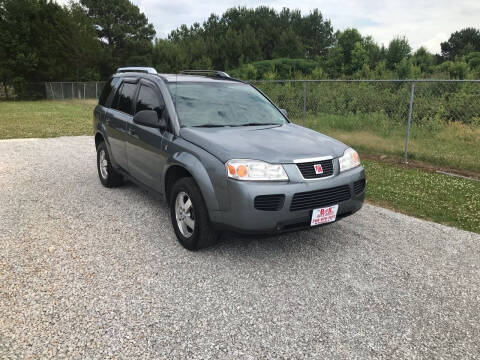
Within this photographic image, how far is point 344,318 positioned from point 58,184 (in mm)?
5479

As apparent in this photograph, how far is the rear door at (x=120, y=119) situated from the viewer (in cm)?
523

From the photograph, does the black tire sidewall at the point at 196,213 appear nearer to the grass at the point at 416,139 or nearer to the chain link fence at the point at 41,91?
the grass at the point at 416,139

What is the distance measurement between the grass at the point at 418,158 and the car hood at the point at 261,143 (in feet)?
7.45

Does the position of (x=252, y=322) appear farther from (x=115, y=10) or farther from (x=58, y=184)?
(x=115, y=10)

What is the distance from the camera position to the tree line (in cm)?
3865

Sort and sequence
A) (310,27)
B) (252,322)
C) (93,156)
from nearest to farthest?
(252,322)
(93,156)
(310,27)

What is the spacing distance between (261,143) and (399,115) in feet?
23.3

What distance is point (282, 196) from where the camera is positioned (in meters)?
3.33

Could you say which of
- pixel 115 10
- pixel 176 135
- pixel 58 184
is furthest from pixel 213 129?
pixel 115 10

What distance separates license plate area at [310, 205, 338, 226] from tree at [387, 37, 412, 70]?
→ 47.3 meters

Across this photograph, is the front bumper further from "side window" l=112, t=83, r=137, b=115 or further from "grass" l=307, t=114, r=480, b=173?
"grass" l=307, t=114, r=480, b=173

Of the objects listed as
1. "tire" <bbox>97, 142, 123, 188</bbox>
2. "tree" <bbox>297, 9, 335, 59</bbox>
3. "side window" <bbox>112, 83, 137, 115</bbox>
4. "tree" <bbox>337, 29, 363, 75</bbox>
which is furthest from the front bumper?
"tree" <bbox>297, 9, 335, 59</bbox>

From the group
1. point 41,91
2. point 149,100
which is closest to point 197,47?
point 41,91

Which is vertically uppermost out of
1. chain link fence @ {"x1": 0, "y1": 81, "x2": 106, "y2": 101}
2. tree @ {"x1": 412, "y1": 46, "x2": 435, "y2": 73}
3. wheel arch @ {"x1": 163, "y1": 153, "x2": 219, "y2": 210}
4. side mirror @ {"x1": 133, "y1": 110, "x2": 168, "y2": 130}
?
tree @ {"x1": 412, "y1": 46, "x2": 435, "y2": 73}
